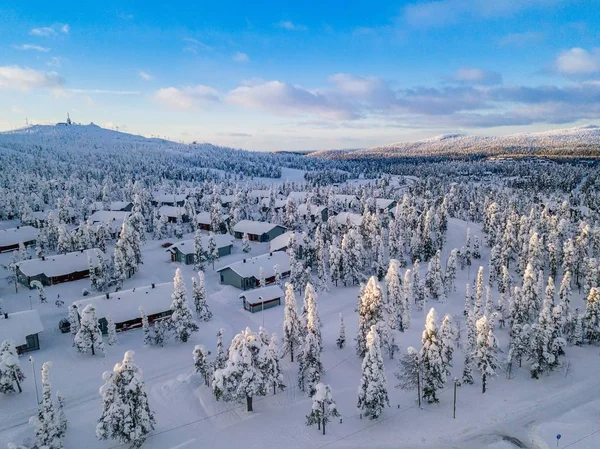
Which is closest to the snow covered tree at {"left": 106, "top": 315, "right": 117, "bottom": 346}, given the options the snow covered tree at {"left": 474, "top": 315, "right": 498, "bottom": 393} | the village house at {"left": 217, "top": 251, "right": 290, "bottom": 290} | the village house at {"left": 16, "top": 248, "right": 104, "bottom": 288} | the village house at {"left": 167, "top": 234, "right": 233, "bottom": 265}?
the village house at {"left": 16, "top": 248, "right": 104, "bottom": 288}

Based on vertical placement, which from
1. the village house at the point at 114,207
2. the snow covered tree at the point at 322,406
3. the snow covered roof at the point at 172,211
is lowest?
the snow covered tree at the point at 322,406

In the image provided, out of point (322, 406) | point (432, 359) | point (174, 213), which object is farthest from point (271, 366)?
point (174, 213)

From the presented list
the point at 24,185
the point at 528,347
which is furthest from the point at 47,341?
the point at 24,185

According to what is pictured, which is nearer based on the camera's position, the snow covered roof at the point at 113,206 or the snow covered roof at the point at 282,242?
the snow covered roof at the point at 282,242

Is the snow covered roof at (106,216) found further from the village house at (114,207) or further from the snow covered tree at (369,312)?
the snow covered tree at (369,312)

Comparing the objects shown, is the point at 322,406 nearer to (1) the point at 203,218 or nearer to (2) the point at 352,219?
(2) the point at 352,219

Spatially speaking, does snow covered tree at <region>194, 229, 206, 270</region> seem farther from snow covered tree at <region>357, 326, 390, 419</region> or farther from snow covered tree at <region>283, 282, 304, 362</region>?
snow covered tree at <region>357, 326, 390, 419</region>

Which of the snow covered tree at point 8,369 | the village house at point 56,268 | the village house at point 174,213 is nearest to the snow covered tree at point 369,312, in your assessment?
the snow covered tree at point 8,369
